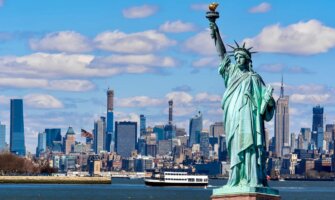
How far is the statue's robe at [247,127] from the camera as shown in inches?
1075

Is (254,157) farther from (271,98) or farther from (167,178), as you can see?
(167,178)

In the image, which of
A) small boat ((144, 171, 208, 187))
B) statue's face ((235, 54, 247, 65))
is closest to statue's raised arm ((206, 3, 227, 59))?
statue's face ((235, 54, 247, 65))

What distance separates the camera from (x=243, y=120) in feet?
89.7

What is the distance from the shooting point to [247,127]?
2727 centimetres

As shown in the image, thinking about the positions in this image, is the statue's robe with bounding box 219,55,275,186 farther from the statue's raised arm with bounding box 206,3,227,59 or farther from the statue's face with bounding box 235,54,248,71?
the statue's raised arm with bounding box 206,3,227,59

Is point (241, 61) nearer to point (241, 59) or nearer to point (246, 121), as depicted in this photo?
point (241, 59)

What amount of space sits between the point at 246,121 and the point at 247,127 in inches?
5.5

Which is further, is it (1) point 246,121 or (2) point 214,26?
(2) point 214,26

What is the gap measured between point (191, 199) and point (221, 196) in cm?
7617

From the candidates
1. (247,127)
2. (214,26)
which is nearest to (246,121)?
(247,127)

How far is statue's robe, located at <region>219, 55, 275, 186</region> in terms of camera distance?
27.3m

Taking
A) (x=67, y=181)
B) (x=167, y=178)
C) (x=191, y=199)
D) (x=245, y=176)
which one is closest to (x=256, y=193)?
(x=245, y=176)

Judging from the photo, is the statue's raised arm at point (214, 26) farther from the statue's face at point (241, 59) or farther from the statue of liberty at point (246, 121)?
the statue's face at point (241, 59)

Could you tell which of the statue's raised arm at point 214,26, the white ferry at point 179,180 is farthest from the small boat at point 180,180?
the statue's raised arm at point 214,26
